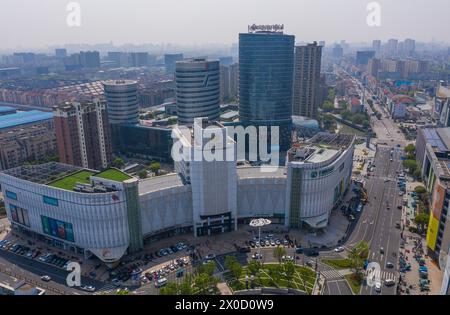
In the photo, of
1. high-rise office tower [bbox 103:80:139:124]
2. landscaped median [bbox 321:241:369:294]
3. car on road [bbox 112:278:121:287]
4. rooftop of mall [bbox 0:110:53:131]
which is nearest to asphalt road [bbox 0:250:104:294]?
car on road [bbox 112:278:121:287]

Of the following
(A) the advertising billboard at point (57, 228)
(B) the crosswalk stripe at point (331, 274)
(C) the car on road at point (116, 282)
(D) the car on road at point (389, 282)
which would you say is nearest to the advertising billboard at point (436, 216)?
(D) the car on road at point (389, 282)

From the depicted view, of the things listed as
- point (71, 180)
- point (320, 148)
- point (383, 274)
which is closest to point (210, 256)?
point (383, 274)

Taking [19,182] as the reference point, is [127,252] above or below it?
below

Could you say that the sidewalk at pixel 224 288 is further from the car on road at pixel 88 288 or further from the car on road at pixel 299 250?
the car on road at pixel 88 288

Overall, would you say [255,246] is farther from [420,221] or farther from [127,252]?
[420,221]

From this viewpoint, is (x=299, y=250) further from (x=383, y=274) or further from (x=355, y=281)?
(x=383, y=274)

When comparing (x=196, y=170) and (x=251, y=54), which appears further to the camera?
(x=251, y=54)
